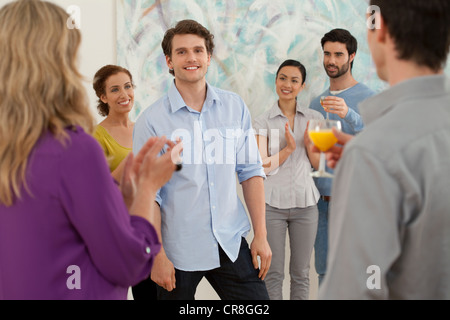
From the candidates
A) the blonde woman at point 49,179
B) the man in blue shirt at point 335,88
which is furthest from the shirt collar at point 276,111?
the blonde woman at point 49,179

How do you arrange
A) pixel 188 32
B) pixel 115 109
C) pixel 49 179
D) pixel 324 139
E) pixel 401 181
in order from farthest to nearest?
pixel 115 109
pixel 188 32
pixel 324 139
pixel 49 179
pixel 401 181

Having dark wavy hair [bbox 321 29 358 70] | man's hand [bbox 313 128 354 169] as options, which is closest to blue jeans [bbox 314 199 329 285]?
dark wavy hair [bbox 321 29 358 70]

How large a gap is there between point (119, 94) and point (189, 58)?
77 cm

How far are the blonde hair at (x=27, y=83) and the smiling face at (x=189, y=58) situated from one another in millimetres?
1210

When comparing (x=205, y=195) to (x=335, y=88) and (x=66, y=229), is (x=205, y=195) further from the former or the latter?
(x=335, y=88)

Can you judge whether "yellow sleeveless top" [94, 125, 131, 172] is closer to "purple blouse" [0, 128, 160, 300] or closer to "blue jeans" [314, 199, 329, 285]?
"blue jeans" [314, 199, 329, 285]

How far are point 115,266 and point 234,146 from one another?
48.2 inches

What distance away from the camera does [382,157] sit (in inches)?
38.7

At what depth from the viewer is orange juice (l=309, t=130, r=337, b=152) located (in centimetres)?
151

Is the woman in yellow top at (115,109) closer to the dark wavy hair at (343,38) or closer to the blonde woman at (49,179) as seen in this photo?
the dark wavy hair at (343,38)

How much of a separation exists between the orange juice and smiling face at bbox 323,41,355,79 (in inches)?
74.8

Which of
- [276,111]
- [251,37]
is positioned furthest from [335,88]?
[251,37]

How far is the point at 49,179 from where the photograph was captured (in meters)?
1.14

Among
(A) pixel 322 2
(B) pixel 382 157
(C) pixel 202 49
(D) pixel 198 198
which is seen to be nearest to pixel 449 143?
(B) pixel 382 157
